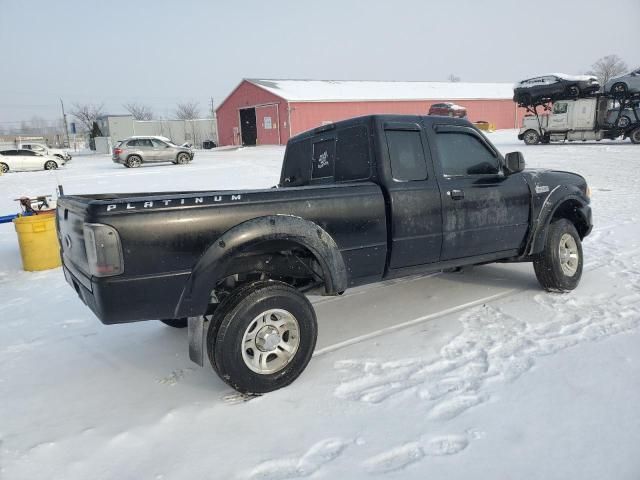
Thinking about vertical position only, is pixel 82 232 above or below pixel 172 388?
above

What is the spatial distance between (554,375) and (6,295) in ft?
19.7

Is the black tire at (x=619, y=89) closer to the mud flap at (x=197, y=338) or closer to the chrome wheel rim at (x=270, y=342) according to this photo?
the chrome wheel rim at (x=270, y=342)

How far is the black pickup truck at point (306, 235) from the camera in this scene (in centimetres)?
292

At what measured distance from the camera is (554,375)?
130 inches

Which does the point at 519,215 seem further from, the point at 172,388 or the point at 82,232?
the point at 82,232

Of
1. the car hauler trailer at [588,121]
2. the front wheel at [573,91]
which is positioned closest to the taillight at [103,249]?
the car hauler trailer at [588,121]

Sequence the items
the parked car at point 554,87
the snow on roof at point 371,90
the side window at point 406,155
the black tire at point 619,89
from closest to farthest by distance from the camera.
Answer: the side window at point 406,155 < the black tire at point 619,89 < the parked car at point 554,87 < the snow on roof at point 371,90

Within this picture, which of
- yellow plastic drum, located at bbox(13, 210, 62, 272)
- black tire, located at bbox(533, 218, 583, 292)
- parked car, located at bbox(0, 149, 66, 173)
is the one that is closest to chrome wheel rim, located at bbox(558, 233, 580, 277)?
black tire, located at bbox(533, 218, 583, 292)

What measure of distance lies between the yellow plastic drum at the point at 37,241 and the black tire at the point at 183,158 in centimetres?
1874

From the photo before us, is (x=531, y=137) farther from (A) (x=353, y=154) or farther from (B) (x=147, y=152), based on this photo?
(A) (x=353, y=154)

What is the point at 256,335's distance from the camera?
328 centimetres

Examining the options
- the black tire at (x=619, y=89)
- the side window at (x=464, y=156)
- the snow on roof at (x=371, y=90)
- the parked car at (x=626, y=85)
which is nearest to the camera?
the side window at (x=464, y=156)

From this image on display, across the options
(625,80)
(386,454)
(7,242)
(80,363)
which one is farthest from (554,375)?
(625,80)

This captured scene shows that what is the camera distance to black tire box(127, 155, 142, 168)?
23641 millimetres
